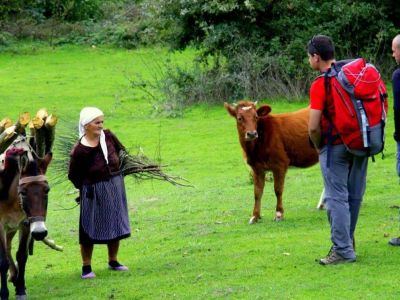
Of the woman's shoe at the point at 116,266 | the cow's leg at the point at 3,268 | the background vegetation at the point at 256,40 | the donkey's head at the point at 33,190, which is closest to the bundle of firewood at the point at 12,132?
the donkey's head at the point at 33,190

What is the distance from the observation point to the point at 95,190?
10422 millimetres

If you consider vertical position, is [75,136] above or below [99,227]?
above

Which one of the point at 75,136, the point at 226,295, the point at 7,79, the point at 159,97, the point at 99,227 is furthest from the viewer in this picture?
the point at 7,79

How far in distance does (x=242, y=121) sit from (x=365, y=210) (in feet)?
7.36

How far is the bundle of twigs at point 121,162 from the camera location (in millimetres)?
Result: 10805

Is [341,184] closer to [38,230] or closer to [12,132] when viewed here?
[38,230]

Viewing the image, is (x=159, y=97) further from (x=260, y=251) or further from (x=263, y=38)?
(x=260, y=251)

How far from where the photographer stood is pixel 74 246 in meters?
13.1

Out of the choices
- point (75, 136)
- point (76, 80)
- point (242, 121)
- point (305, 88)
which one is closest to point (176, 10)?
point (305, 88)

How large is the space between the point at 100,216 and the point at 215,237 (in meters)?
2.44

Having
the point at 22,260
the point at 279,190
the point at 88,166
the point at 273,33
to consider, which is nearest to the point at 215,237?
the point at 279,190

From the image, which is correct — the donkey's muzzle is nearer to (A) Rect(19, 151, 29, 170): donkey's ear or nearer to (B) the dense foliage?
(A) Rect(19, 151, 29, 170): donkey's ear

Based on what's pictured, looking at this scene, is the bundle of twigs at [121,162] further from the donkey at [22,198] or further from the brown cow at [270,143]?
the brown cow at [270,143]

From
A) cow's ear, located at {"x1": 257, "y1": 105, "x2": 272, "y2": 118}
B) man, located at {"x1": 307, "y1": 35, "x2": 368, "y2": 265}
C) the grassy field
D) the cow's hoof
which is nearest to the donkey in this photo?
the grassy field
